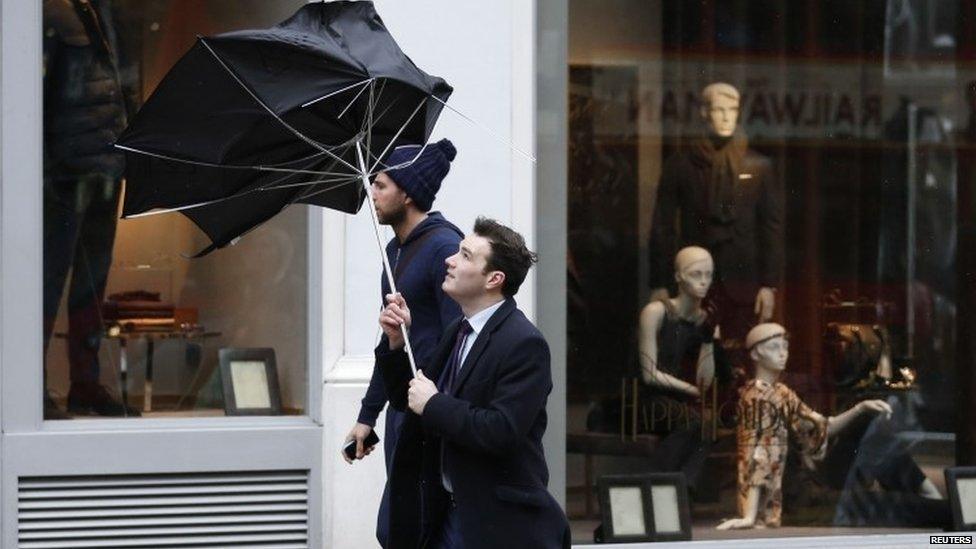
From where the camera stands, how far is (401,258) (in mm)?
6188

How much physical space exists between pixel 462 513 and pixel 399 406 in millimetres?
595

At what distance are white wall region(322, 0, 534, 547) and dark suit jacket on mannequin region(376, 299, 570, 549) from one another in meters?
2.87

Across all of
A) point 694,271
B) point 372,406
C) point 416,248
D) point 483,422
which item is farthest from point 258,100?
point 694,271

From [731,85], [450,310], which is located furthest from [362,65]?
[731,85]

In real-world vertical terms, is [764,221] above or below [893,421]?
above

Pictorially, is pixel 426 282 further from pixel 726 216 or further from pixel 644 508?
pixel 726 216

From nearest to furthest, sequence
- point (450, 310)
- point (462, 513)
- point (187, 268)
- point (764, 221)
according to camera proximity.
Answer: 1. point (462, 513)
2. point (450, 310)
3. point (187, 268)
4. point (764, 221)

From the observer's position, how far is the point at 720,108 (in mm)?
8867

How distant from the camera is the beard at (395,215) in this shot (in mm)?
6184

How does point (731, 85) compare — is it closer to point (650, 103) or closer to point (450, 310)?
point (650, 103)

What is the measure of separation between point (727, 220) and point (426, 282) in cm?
319

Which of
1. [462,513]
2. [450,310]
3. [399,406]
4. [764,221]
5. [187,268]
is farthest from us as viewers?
[764,221]

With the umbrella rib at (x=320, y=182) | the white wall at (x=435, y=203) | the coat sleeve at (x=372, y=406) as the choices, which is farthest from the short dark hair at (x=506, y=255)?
the white wall at (x=435, y=203)

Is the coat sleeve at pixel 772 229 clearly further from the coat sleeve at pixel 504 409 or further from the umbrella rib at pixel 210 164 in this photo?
the coat sleeve at pixel 504 409
